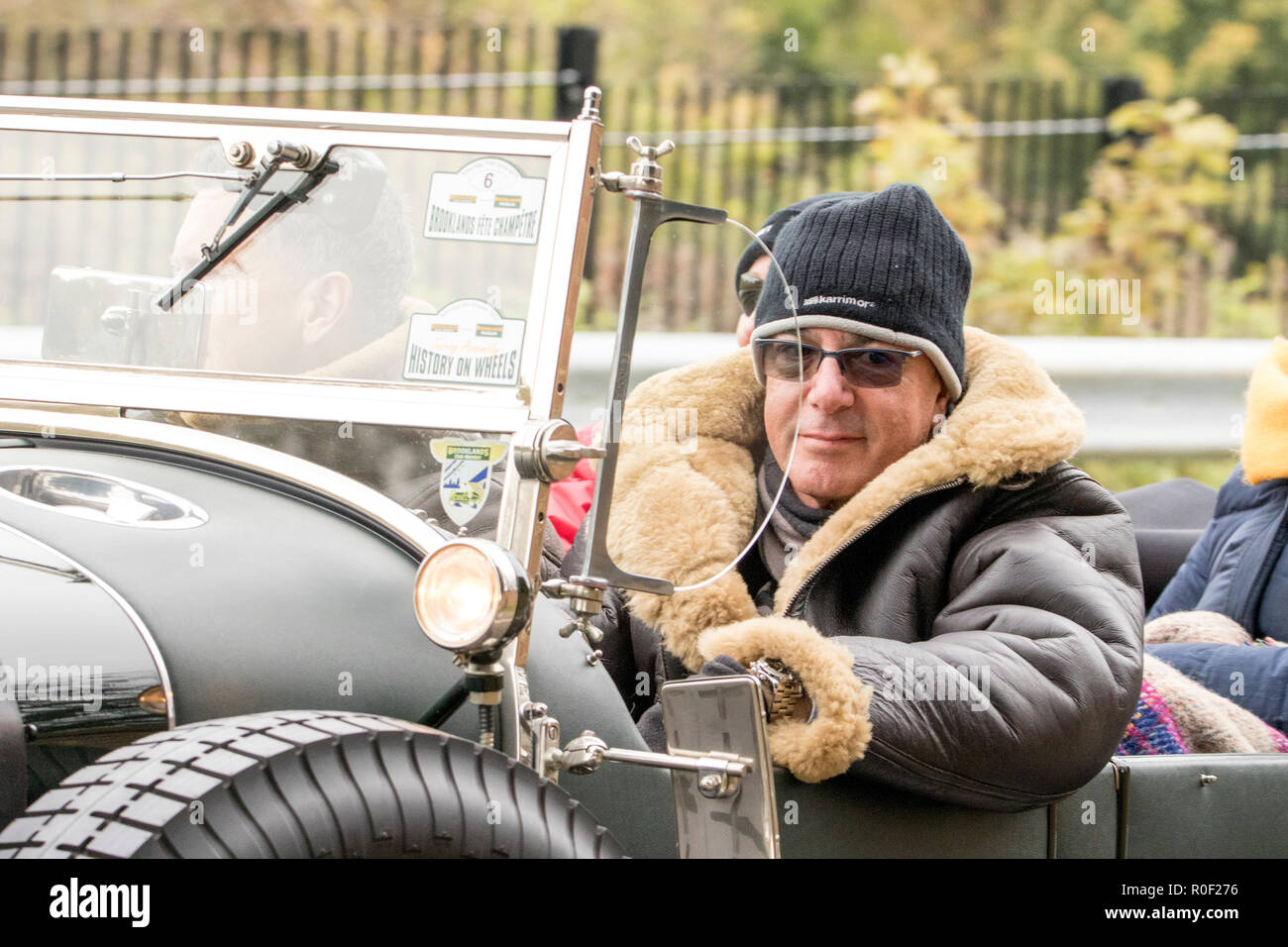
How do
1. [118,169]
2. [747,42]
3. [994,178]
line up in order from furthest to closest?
1. [747,42]
2. [994,178]
3. [118,169]

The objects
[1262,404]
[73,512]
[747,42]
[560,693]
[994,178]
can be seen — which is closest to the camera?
[73,512]

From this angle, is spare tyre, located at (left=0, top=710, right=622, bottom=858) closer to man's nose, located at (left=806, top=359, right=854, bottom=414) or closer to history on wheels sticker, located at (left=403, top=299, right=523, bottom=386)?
history on wheels sticker, located at (left=403, top=299, right=523, bottom=386)

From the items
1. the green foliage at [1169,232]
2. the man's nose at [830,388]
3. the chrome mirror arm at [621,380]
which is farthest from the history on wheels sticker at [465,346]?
the green foliage at [1169,232]

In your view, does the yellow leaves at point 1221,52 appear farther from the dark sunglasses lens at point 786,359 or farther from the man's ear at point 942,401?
the dark sunglasses lens at point 786,359

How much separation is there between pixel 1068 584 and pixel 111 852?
1284 mm

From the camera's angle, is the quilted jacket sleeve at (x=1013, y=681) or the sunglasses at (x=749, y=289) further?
the sunglasses at (x=749, y=289)

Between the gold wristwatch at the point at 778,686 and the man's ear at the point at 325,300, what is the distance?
664 mm

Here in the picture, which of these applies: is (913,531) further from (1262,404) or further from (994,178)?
(994,178)

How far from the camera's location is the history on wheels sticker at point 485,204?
186cm

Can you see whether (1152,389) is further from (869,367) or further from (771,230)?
(869,367)

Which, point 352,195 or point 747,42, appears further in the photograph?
point 747,42

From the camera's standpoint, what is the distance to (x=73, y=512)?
1.67 metres

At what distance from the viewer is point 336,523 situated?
5.66 feet

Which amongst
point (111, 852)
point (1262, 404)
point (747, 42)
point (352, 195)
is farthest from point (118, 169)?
point (747, 42)
